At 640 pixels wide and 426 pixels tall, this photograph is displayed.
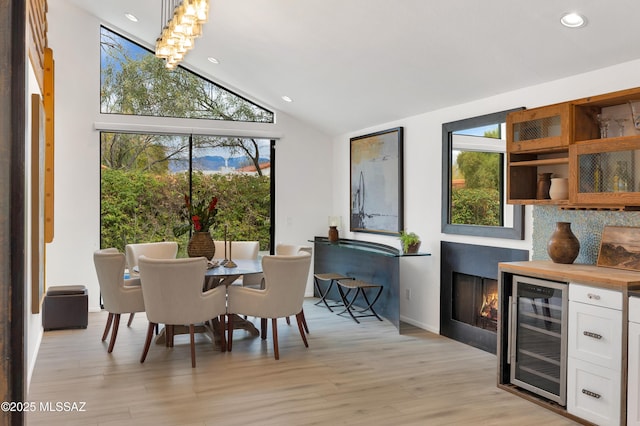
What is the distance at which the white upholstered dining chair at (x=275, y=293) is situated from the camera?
4.67m

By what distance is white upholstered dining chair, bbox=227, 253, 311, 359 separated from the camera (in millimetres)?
4668

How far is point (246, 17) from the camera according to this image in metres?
4.94

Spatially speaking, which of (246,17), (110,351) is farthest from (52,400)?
(246,17)

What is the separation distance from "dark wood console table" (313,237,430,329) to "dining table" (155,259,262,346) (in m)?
1.43

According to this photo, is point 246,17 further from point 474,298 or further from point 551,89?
point 474,298

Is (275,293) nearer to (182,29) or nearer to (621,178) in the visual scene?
(182,29)

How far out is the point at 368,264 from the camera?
21.4ft

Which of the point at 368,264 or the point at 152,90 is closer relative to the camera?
the point at 368,264

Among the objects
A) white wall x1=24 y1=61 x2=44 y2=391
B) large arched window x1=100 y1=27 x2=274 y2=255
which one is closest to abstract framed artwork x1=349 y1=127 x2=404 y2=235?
large arched window x1=100 y1=27 x2=274 y2=255

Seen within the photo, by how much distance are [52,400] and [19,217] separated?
2.64 meters

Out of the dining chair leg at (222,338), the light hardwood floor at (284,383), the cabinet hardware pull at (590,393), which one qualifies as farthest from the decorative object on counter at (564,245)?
the dining chair leg at (222,338)

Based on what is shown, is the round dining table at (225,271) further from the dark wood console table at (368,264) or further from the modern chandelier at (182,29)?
the modern chandelier at (182,29)

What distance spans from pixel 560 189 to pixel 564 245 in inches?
15.8

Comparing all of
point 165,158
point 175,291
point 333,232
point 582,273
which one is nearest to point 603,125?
point 582,273
